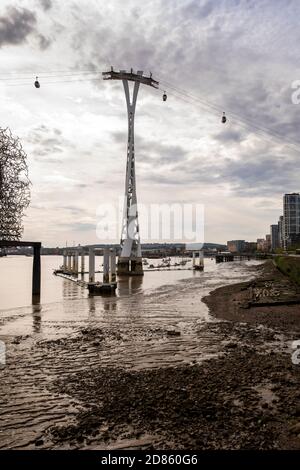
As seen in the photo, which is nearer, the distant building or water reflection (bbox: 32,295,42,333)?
water reflection (bbox: 32,295,42,333)

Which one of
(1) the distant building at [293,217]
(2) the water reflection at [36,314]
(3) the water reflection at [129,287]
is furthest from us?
(1) the distant building at [293,217]

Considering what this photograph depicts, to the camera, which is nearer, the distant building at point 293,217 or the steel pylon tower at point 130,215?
the steel pylon tower at point 130,215

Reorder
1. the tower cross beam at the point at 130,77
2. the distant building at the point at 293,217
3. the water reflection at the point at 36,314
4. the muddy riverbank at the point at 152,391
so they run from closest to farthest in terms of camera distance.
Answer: the muddy riverbank at the point at 152,391 → the water reflection at the point at 36,314 → the tower cross beam at the point at 130,77 → the distant building at the point at 293,217

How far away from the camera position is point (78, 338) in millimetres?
17172

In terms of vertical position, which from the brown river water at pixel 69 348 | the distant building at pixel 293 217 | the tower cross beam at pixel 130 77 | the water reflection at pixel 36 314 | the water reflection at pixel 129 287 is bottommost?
the water reflection at pixel 129 287

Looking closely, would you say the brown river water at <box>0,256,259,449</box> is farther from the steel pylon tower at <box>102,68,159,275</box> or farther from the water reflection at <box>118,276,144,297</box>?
the steel pylon tower at <box>102,68,159,275</box>

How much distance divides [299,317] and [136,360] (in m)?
12.5

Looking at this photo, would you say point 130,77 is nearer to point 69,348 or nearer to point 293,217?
point 69,348

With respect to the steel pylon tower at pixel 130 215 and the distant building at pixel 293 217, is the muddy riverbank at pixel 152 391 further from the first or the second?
the distant building at pixel 293 217

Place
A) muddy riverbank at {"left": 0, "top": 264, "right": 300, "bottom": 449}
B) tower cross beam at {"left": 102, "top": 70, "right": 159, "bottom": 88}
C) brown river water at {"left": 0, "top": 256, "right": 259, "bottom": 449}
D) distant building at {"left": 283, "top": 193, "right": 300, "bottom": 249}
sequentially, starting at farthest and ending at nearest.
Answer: distant building at {"left": 283, "top": 193, "right": 300, "bottom": 249}
tower cross beam at {"left": 102, "top": 70, "right": 159, "bottom": 88}
brown river water at {"left": 0, "top": 256, "right": 259, "bottom": 449}
muddy riverbank at {"left": 0, "top": 264, "right": 300, "bottom": 449}

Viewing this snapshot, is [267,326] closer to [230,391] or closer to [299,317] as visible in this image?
[299,317]

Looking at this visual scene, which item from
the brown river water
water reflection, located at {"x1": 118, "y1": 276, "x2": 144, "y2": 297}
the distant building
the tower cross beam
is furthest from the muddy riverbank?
the distant building

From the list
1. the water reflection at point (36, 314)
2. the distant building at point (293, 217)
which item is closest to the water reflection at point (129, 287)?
the water reflection at point (36, 314)

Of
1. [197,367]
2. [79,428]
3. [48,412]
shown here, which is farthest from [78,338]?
[79,428]
